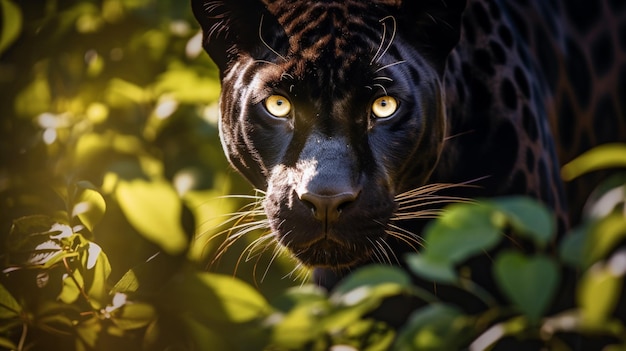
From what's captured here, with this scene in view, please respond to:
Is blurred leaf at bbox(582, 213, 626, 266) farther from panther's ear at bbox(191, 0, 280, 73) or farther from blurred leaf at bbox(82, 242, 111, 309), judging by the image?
panther's ear at bbox(191, 0, 280, 73)

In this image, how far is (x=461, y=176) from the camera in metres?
2.16

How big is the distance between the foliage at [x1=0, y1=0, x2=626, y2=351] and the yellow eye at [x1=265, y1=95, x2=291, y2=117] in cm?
18

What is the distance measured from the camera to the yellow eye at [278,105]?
1.97m

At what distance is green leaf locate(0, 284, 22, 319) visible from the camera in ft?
4.78

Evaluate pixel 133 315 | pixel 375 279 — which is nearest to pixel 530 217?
pixel 375 279

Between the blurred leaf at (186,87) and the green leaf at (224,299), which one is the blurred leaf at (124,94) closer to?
the blurred leaf at (186,87)

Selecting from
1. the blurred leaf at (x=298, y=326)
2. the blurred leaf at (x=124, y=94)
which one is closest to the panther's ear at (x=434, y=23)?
the blurred leaf at (x=124, y=94)

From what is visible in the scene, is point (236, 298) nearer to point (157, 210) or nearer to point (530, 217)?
point (157, 210)

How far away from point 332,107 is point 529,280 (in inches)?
46.5

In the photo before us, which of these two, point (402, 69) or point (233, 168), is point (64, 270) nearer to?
point (233, 168)

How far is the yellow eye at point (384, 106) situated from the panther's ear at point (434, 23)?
0.65ft

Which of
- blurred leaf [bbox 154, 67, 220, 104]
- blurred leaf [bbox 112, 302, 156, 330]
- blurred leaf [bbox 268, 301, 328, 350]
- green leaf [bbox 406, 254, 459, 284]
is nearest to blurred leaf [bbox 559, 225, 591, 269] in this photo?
green leaf [bbox 406, 254, 459, 284]

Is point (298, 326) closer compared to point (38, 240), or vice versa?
point (298, 326)

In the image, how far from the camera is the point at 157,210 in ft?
3.65
